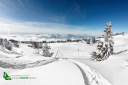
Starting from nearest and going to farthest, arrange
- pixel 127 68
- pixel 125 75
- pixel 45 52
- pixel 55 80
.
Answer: pixel 55 80, pixel 125 75, pixel 127 68, pixel 45 52

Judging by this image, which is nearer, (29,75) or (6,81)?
(6,81)

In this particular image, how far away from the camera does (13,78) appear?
51.0ft

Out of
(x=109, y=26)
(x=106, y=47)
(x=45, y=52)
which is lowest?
(x=45, y=52)

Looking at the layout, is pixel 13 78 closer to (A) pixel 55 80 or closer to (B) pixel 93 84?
(A) pixel 55 80

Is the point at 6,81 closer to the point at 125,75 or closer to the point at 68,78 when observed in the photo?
the point at 68,78

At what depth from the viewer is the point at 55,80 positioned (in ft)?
49.0

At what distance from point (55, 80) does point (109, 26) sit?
95.7 ft

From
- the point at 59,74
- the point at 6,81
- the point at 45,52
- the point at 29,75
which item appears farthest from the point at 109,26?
the point at 45,52

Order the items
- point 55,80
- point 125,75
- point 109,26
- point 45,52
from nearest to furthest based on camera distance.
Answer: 1. point 55,80
2. point 125,75
3. point 109,26
4. point 45,52

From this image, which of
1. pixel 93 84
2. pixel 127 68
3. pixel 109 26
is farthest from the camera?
pixel 109 26

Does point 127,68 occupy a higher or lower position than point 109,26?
lower

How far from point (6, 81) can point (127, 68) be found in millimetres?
15508

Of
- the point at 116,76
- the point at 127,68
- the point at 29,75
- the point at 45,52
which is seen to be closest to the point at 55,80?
the point at 29,75

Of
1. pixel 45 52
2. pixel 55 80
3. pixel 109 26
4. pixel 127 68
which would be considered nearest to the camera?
pixel 55 80
